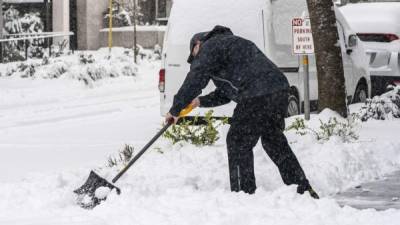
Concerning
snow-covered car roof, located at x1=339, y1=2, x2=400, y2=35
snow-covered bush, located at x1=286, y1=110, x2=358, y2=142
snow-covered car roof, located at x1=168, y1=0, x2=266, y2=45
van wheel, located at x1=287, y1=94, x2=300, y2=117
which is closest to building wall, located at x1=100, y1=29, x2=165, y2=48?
snow-covered car roof, located at x1=339, y1=2, x2=400, y2=35

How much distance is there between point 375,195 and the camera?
8078 millimetres

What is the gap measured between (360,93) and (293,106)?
2.77 m

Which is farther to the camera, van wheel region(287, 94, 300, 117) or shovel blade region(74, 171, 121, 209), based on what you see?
van wheel region(287, 94, 300, 117)

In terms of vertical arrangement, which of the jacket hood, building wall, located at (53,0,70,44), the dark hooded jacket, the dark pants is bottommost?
building wall, located at (53,0,70,44)

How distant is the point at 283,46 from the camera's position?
492 inches

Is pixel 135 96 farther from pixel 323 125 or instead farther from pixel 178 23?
pixel 323 125

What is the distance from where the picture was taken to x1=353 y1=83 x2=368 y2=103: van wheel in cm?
1504

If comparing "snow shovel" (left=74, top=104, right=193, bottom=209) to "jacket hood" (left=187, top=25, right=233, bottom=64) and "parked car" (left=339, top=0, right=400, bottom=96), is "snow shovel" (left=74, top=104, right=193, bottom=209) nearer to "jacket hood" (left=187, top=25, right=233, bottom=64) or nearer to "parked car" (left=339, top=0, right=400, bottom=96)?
"jacket hood" (left=187, top=25, right=233, bottom=64)

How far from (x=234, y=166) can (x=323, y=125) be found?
124 inches

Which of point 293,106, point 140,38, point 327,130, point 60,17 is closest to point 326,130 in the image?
point 327,130

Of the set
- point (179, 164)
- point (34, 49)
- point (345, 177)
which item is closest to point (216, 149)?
point (179, 164)

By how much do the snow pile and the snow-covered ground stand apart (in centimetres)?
637

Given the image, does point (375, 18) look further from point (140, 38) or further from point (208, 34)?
point (140, 38)

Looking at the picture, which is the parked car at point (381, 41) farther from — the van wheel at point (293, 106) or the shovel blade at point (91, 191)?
the shovel blade at point (91, 191)
